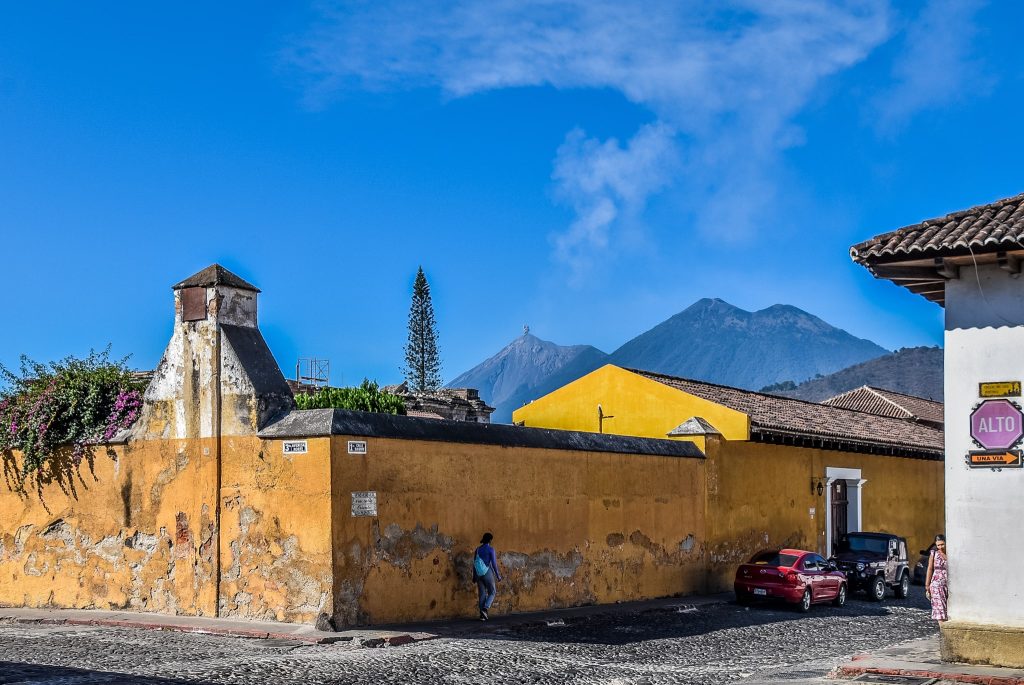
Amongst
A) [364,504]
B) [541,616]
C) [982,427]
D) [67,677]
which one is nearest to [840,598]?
[541,616]

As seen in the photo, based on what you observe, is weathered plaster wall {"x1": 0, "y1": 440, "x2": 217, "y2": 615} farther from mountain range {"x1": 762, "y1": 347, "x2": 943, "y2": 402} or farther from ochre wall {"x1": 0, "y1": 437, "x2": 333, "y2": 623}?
mountain range {"x1": 762, "y1": 347, "x2": 943, "y2": 402}

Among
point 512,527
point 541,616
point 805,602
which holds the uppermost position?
point 512,527

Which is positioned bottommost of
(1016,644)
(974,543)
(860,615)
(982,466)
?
(860,615)

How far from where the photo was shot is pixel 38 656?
14.0 metres

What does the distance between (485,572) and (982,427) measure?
829cm

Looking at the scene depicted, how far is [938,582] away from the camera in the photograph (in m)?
15.4

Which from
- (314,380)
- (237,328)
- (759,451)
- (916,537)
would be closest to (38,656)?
(237,328)

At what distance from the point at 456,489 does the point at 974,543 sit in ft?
27.5

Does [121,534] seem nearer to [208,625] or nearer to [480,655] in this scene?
[208,625]

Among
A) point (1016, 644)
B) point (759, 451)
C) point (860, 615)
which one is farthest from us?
point (759, 451)

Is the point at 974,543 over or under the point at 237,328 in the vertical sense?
under

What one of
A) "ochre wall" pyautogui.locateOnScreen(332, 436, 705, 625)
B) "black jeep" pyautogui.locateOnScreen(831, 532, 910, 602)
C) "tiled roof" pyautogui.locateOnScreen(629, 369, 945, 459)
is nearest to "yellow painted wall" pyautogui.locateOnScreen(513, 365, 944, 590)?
"tiled roof" pyautogui.locateOnScreen(629, 369, 945, 459)

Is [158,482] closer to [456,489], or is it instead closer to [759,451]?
[456,489]

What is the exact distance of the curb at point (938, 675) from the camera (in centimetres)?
1202
